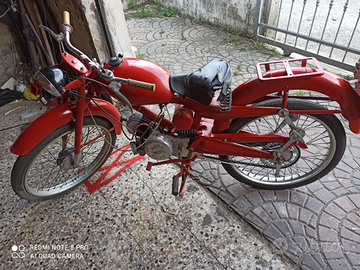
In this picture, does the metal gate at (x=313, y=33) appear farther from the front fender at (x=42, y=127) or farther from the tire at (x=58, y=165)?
the front fender at (x=42, y=127)

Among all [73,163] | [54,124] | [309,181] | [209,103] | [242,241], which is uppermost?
[209,103]

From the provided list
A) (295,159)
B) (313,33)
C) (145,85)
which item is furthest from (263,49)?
(145,85)

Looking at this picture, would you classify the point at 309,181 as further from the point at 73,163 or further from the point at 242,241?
the point at 73,163

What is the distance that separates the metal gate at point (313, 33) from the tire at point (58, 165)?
3.63 m

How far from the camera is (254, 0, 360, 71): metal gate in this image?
4195 millimetres

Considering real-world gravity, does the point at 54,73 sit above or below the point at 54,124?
above

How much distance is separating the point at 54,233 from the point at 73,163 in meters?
0.63

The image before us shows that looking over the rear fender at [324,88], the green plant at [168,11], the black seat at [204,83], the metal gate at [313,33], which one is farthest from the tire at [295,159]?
the green plant at [168,11]

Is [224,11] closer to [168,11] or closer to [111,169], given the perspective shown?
[168,11]

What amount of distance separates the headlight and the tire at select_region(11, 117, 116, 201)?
455 millimetres

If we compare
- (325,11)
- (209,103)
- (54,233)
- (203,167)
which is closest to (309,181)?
(203,167)

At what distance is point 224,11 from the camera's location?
560cm

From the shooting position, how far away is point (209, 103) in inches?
72.1

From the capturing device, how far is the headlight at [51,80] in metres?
1.64
